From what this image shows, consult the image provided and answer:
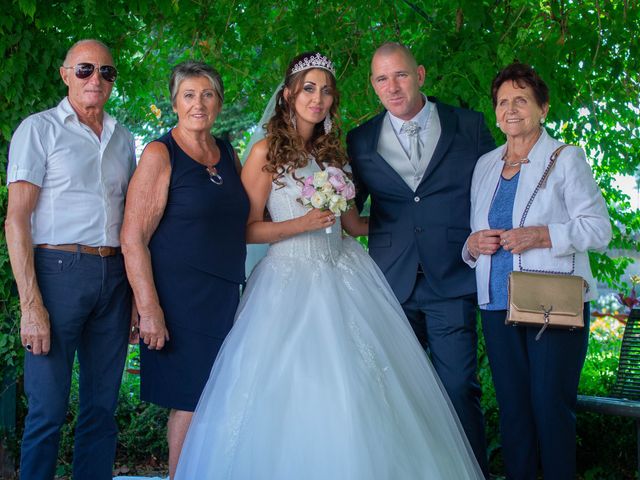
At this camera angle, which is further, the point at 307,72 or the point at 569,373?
the point at 307,72

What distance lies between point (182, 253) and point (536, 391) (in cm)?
174

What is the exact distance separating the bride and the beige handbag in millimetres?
541

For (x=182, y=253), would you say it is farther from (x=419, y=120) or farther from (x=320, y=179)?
(x=419, y=120)

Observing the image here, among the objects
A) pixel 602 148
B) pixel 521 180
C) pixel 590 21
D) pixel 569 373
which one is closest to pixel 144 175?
pixel 521 180

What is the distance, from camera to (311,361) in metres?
3.51

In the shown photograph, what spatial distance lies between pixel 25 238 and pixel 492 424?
11.1 ft

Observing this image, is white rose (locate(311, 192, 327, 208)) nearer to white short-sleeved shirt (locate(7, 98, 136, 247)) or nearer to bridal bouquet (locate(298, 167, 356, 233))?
bridal bouquet (locate(298, 167, 356, 233))

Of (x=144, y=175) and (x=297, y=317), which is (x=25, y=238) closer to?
(x=144, y=175)

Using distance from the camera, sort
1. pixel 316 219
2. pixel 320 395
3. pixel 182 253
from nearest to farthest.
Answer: pixel 320 395
pixel 182 253
pixel 316 219

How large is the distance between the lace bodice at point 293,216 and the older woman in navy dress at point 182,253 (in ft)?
0.78

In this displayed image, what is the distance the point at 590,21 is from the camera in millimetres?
4887

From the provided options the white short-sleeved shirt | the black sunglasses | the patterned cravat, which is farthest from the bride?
the black sunglasses

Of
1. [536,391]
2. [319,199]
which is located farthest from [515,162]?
[536,391]

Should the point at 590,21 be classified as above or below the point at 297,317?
above
